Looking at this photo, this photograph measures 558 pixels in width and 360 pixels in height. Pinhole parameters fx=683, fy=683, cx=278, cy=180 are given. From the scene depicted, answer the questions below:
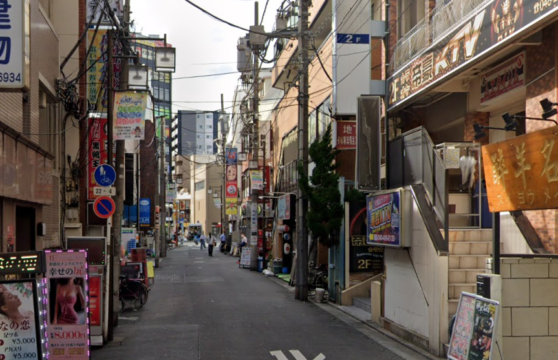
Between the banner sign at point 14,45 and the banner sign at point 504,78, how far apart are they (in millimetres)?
10481

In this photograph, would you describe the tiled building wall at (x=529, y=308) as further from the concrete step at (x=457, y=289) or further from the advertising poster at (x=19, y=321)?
the advertising poster at (x=19, y=321)

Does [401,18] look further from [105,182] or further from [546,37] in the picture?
[105,182]

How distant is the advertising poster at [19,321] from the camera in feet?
27.8

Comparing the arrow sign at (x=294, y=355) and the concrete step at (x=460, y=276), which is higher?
the concrete step at (x=460, y=276)

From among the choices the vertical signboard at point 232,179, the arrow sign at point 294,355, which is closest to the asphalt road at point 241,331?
the arrow sign at point 294,355

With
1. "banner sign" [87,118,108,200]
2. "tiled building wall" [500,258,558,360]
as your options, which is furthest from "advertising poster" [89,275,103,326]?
"banner sign" [87,118,108,200]

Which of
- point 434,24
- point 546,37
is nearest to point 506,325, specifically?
point 546,37

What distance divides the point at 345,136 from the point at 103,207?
40.4 ft

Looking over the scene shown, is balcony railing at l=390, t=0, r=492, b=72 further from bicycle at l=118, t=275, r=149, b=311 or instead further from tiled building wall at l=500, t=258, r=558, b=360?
bicycle at l=118, t=275, r=149, b=311

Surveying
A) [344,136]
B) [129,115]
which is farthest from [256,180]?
[129,115]

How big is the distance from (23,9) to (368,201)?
1148cm

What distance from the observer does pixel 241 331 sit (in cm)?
1573

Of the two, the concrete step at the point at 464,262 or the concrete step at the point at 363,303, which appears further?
the concrete step at the point at 363,303

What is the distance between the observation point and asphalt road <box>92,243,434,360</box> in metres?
13.0
